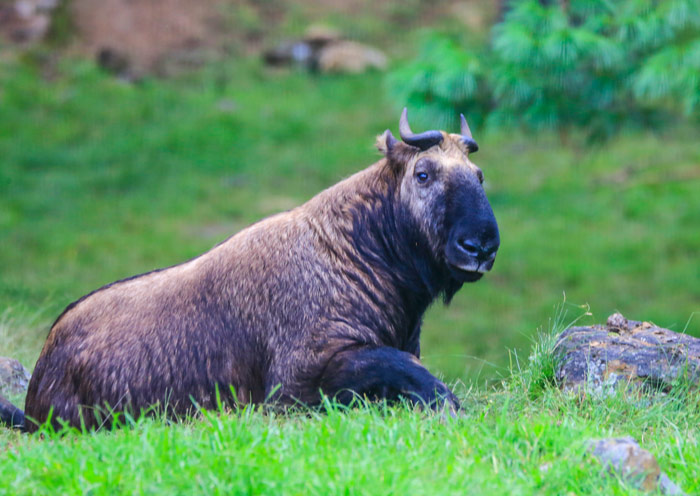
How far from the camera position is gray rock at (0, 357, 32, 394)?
268 inches

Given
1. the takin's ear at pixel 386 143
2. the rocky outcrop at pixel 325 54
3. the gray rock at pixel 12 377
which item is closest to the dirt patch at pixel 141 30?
the rocky outcrop at pixel 325 54

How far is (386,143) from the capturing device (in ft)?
19.8

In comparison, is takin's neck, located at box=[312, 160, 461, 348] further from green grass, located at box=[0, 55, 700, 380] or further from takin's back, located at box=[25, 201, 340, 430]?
green grass, located at box=[0, 55, 700, 380]

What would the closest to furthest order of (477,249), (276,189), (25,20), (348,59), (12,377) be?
(477,249) < (12,377) < (276,189) < (348,59) < (25,20)

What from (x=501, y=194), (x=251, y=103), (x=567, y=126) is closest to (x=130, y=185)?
(x=251, y=103)

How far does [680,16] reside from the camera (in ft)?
27.2

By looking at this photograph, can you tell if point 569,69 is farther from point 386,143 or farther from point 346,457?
point 346,457

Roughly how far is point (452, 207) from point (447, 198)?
3.4 inches

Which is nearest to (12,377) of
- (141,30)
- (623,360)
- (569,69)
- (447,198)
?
(447,198)

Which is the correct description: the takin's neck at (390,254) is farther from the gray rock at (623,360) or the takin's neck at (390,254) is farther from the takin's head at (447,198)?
the gray rock at (623,360)

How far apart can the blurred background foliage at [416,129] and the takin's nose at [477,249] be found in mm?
2314

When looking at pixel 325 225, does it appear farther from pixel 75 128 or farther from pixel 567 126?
pixel 75 128

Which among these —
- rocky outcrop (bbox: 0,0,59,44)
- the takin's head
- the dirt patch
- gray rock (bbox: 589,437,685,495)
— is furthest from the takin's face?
rocky outcrop (bbox: 0,0,59,44)

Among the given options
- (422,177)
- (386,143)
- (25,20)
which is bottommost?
(422,177)
